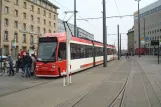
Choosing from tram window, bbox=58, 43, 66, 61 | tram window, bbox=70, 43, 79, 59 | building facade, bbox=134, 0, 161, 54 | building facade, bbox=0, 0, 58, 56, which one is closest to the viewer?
tram window, bbox=58, 43, 66, 61

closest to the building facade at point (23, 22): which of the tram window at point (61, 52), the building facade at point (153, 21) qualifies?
the tram window at point (61, 52)

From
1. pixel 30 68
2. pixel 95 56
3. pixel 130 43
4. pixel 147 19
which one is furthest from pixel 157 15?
pixel 30 68

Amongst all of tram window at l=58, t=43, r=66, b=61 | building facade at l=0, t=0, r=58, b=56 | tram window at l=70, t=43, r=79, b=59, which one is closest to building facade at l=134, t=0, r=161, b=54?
building facade at l=0, t=0, r=58, b=56

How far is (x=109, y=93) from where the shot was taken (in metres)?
10.2

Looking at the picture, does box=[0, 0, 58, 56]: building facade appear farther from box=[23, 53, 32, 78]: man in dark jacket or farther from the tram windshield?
the tram windshield

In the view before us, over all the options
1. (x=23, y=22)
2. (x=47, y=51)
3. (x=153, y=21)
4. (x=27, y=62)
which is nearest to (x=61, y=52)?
(x=47, y=51)

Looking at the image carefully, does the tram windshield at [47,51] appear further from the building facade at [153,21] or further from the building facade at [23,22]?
the building facade at [153,21]

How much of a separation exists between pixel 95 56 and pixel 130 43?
389ft

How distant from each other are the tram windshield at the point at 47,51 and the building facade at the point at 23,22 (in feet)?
121

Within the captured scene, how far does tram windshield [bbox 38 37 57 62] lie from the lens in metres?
16.0

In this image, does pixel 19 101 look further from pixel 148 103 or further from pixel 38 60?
pixel 38 60

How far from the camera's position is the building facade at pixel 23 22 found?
2205 inches

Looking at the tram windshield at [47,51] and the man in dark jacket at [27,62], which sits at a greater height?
the tram windshield at [47,51]

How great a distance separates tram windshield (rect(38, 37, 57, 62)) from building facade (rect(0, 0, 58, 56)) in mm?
36757
